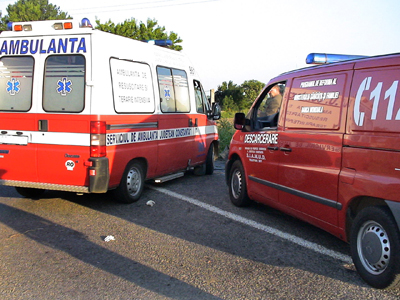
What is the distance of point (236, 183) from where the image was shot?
22.4 ft

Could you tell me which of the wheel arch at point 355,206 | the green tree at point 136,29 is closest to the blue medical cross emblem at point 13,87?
the wheel arch at point 355,206

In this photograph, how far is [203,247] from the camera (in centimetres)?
484

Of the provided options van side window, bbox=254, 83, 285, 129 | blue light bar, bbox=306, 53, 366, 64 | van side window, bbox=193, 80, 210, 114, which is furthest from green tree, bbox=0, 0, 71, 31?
blue light bar, bbox=306, 53, 366, 64

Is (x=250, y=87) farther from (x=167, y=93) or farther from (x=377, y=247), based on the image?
(x=377, y=247)

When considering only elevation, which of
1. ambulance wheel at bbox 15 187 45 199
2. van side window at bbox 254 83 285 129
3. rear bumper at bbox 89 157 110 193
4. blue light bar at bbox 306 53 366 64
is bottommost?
ambulance wheel at bbox 15 187 45 199

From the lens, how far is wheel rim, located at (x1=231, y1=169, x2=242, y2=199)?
669cm

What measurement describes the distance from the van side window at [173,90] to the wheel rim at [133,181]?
1293 mm

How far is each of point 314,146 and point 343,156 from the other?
50 cm

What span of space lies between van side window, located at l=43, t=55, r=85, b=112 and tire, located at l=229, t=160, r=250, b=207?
256 centimetres

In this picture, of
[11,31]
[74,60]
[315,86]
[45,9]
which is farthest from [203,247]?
[45,9]

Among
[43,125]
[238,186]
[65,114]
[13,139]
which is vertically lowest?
[238,186]

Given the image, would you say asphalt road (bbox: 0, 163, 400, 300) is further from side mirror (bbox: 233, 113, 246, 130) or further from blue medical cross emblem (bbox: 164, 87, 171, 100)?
blue medical cross emblem (bbox: 164, 87, 171, 100)

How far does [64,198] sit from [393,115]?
535 centimetres

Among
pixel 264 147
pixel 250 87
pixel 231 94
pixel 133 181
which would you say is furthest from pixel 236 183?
pixel 250 87
